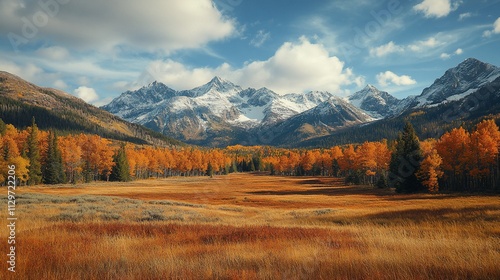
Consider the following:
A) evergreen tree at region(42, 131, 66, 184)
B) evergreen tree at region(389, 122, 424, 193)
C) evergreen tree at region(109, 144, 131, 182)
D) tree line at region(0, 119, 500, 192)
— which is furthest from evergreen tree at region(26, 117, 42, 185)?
evergreen tree at region(389, 122, 424, 193)

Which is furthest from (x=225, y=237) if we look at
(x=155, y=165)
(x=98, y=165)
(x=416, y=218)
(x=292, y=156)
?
(x=292, y=156)

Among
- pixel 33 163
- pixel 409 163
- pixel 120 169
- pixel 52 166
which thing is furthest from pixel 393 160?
pixel 33 163

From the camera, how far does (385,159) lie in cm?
9069

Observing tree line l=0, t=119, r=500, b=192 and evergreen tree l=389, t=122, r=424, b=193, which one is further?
evergreen tree l=389, t=122, r=424, b=193

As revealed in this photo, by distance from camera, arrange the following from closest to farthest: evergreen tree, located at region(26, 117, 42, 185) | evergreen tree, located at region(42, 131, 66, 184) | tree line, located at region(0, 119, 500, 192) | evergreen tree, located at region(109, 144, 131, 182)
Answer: tree line, located at region(0, 119, 500, 192)
evergreen tree, located at region(26, 117, 42, 185)
evergreen tree, located at region(42, 131, 66, 184)
evergreen tree, located at region(109, 144, 131, 182)

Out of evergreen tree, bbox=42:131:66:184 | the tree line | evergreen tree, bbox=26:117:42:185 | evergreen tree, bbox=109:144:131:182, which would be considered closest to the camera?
the tree line

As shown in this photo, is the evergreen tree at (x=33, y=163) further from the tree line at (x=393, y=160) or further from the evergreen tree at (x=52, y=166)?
the evergreen tree at (x=52, y=166)

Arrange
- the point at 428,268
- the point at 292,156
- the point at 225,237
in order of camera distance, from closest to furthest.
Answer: the point at 428,268, the point at 225,237, the point at 292,156

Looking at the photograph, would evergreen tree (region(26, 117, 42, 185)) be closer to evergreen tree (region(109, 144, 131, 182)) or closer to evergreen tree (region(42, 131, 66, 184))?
evergreen tree (region(42, 131, 66, 184))

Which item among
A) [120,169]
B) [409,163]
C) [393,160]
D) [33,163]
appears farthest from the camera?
[120,169]

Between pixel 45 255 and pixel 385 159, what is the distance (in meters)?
95.9

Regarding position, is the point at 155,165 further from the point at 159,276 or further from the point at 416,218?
the point at 159,276

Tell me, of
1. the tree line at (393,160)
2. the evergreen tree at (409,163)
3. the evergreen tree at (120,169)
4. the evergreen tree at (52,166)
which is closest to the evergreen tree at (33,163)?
the tree line at (393,160)

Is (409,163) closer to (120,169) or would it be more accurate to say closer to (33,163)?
(120,169)
